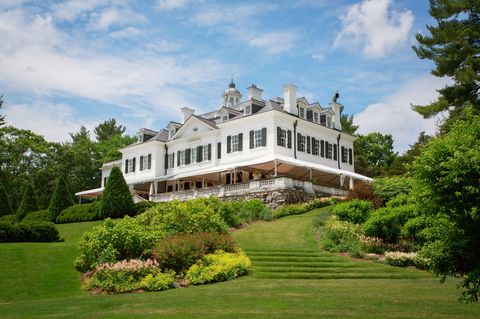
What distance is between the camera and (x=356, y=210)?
2536 centimetres

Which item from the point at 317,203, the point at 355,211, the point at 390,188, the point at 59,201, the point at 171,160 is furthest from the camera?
the point at 171,160

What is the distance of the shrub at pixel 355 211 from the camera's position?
25203mm

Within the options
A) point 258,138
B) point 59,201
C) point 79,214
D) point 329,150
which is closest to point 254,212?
point 258,138

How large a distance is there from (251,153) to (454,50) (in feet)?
54.2

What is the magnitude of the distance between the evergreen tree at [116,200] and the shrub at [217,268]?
16119 millimetres

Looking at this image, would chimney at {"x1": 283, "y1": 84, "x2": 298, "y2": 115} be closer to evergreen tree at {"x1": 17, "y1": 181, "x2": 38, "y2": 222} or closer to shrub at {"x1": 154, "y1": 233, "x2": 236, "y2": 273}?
evergreen tree at {"x1": 17, "y1": 181, "x2": 38, "y2": 222}

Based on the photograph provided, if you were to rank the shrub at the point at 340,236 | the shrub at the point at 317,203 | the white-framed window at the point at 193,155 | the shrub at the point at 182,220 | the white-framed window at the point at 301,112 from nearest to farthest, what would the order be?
1. the shrub at the point at 182,220
2. the shrub at the point at 340,236
3. the shrub at the point at 317,203
4. the white-framed window at the point at 301,112
5. the white-framed window at the point at 193,155

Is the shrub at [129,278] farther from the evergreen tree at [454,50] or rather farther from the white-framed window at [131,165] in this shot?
the white-framed window at [131,165]

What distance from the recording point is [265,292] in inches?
511

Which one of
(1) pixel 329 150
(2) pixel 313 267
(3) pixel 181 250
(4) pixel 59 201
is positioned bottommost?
(2) pixel 313 267

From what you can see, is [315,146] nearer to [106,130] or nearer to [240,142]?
[240,142]

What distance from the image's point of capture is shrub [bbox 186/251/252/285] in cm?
1631

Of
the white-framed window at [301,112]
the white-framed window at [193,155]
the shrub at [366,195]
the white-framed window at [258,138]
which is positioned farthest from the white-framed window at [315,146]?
the shrub at [366,195]

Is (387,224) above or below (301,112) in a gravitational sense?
below
